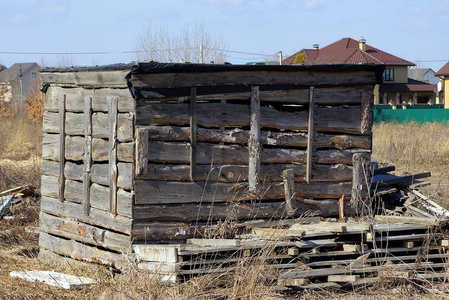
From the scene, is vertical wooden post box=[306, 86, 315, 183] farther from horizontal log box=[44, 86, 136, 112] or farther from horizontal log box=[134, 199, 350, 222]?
horizontal log box=[44, 86, 136, 112]

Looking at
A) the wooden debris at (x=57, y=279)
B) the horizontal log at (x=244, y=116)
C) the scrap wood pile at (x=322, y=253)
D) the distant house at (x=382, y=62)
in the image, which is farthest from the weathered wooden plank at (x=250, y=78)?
the distant house at (x=382, y=62)

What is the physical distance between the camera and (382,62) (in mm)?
54281

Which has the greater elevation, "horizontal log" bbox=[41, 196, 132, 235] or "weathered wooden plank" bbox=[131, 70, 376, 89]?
"weathered wooden plank" bbox=[131, 70, 376, 89]

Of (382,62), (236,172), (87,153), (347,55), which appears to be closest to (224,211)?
(236,172)

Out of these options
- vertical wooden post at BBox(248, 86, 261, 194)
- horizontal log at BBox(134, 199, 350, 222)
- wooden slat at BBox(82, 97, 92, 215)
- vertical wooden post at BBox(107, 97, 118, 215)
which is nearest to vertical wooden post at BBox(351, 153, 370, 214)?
horizontal log at BBox(134, 199, 350, 222)

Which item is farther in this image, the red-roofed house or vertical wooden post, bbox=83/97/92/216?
the red-roofed house

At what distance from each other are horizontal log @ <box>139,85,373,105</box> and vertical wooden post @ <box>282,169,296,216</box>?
0.93 meters

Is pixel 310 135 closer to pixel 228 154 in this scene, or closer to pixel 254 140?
pixel 254 140

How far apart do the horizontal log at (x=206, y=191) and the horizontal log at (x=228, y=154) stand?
281 mm

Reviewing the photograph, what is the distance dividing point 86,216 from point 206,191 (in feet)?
5.79

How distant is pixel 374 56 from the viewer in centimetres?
5597

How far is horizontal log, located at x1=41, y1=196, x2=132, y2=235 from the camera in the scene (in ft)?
25.1

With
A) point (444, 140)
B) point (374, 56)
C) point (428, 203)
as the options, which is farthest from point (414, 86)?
point (428, 203)

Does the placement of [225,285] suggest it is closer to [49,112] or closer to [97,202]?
[97,202]
